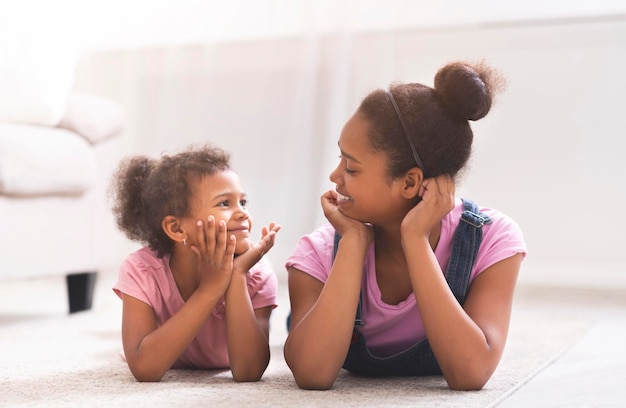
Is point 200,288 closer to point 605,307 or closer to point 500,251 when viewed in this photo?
point 500,251

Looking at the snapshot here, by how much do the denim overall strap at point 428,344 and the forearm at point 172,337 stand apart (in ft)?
0.78

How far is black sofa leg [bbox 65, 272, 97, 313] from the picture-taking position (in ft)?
7.82

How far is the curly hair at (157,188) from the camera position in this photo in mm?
1468

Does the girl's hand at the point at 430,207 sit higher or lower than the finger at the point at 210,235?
higher

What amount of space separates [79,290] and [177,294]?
1.00m

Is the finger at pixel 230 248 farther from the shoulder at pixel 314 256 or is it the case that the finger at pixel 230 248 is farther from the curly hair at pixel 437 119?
the curly hair at pixel 437 119

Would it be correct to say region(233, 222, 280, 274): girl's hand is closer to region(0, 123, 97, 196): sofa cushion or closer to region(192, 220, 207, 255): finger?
region(192, 220, 207, 255): finger

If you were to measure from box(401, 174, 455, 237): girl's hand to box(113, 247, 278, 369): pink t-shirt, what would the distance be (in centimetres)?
33

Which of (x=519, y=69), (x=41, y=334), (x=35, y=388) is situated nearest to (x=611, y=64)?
(x=519, y=69)

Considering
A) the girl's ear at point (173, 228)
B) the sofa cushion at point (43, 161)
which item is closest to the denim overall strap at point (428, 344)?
the girl's ear at point (173, 228)

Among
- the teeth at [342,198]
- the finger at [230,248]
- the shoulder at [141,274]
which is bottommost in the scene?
the shoulder at [141,274]

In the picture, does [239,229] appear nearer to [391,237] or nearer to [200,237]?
[200,237]

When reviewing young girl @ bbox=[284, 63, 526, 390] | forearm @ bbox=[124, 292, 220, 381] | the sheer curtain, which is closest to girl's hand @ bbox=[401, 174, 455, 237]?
young girl @ bbox=[284, 63, 526, 390]

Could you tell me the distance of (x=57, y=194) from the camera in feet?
7.39
